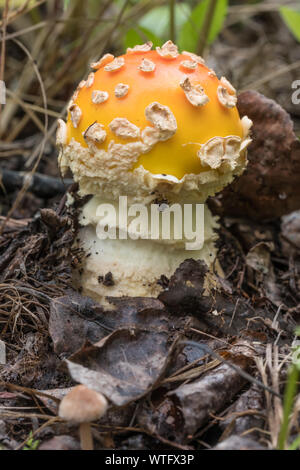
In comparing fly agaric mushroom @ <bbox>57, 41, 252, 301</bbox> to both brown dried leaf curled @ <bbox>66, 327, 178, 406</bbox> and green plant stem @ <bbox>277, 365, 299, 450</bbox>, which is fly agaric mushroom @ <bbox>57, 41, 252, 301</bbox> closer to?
brown dried leaf curled @ <bbox>66, 327, 178, 406</bbox>

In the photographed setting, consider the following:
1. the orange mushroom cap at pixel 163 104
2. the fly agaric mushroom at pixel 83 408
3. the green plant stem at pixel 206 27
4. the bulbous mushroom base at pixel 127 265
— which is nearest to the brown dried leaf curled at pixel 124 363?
the fly agaric mushroom at pixel 83 408

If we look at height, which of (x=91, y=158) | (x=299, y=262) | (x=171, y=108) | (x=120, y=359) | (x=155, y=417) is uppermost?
(x=171, y=108)

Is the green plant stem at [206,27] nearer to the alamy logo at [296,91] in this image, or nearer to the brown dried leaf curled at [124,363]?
the alamy logo at [296,91]

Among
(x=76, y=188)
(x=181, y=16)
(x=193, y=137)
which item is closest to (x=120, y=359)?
(x=193, y=137)

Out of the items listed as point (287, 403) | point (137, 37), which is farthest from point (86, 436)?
point (137, 37)
